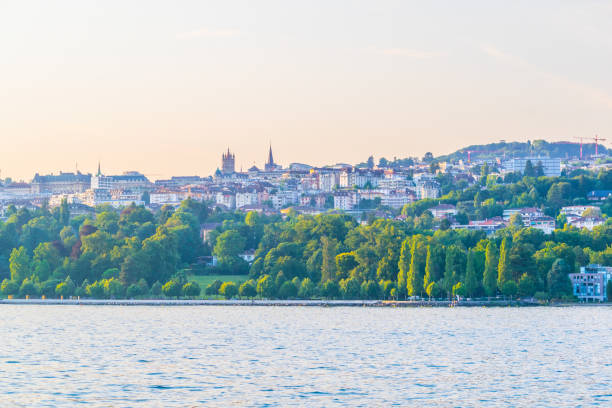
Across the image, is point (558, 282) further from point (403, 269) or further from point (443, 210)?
point (443, 210)

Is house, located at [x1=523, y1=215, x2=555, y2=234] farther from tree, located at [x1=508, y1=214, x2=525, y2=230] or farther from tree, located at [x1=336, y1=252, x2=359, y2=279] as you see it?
tree, located at [x1=336, y1=252, x2=359, y2=279]

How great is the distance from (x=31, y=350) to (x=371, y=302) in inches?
1536

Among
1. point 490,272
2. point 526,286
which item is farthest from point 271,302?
point 526,286

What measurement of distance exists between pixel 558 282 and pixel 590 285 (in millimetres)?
3674

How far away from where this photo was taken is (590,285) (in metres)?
93.2

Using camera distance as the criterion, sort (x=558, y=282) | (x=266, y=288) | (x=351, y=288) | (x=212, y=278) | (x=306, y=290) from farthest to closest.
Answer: (x=212, y=278), (x=266, y=288), (x=306, y=290), (x=351, y=288), (x=558, y=282)

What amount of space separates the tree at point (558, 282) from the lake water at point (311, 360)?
11.9 m

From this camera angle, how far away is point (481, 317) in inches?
2943

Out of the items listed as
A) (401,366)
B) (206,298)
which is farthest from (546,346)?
(206,298)

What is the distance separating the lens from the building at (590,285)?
92688mm

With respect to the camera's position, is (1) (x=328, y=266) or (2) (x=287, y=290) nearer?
(2) (x=287, y=290)

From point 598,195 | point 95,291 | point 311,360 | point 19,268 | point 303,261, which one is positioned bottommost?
point 95,291

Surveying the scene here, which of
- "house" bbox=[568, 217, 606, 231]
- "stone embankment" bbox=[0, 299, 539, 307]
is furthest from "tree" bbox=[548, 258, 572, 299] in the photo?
"house" bbox=[568, 217, 606, 231]

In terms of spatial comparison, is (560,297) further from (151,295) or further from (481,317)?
(151,295)
